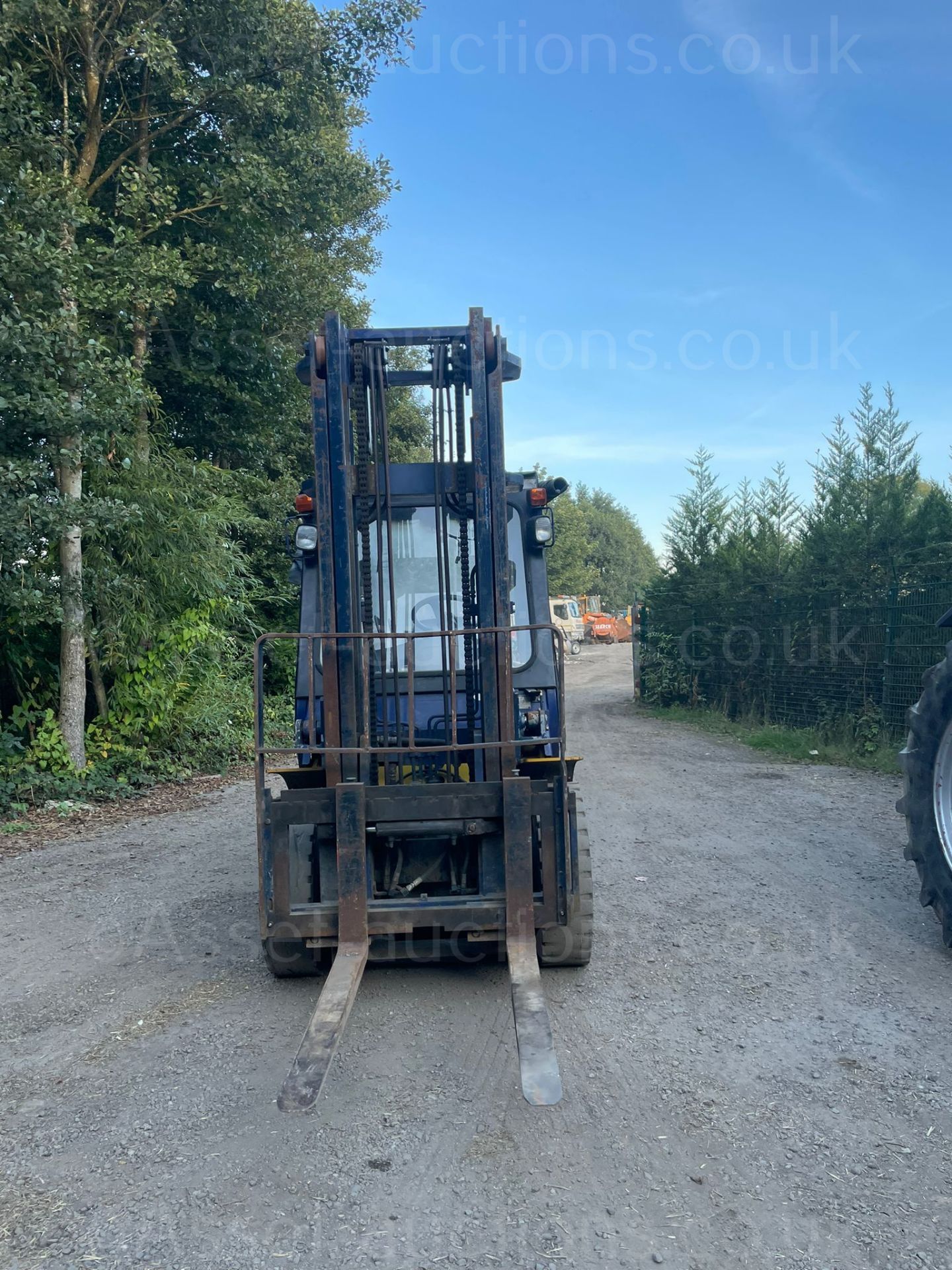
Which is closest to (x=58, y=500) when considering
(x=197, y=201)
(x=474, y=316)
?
(x=197, y=201)

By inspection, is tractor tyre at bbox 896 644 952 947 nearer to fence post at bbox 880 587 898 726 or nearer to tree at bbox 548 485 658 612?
fence post at bbox 880 587 898 726

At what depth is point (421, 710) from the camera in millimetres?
5027

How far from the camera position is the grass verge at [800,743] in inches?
438

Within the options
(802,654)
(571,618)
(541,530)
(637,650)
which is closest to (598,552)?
(571,618)

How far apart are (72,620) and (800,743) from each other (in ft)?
30.4

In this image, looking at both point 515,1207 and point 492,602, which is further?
point 492,602

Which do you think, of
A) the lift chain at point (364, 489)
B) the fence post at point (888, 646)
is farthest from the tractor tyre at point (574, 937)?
the fence post at point (888, 646)

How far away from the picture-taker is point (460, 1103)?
11.6 ft

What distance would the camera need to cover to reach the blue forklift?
4.35 metres

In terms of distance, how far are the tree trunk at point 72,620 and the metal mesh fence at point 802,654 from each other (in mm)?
8687

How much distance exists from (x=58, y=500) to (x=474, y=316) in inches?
232

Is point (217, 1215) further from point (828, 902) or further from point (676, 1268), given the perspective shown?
point (828, 902)

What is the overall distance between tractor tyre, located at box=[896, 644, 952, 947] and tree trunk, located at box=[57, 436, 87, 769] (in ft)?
25.4

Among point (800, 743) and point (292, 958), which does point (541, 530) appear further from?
point (800, 743)
